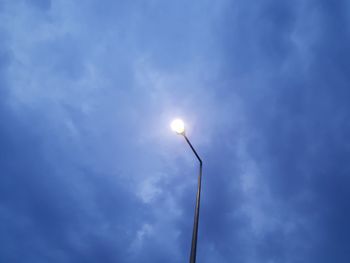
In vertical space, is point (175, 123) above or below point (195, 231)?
above

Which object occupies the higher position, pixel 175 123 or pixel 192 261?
pixel 175 123

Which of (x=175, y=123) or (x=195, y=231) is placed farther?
(x=175, y=123)

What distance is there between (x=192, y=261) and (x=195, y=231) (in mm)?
956

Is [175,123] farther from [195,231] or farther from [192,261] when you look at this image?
[192,261]

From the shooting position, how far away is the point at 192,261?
783 centimetres

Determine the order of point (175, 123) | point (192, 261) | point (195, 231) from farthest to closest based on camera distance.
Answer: point (175, 123) < point (195, 231) < point (192, 261)

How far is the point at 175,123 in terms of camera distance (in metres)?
11.0

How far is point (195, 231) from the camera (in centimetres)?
861

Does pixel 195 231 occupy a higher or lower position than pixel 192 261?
higher

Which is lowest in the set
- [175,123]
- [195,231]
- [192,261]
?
[192,261]

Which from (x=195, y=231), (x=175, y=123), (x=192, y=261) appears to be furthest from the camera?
(x=175, y=123)

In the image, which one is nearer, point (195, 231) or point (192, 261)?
point (192, 261)

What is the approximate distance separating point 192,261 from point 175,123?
4.93 meters

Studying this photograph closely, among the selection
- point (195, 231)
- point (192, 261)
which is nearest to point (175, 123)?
point (195, 231)
